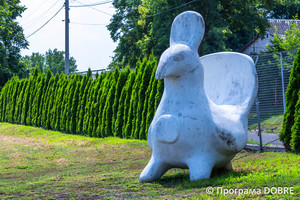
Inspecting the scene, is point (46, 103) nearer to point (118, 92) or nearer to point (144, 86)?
point (118, 92)

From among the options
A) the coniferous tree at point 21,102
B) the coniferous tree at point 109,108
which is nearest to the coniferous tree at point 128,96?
the coniferous tree at point 109,108

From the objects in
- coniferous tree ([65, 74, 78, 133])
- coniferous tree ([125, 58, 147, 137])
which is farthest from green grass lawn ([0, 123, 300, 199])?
coniferous tree ([65, 74, 78, 133])

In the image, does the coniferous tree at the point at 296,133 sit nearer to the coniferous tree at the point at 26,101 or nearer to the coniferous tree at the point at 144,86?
the coniferous tree at the point at 144,86

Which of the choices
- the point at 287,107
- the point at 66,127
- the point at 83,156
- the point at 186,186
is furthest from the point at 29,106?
the point at 186,186

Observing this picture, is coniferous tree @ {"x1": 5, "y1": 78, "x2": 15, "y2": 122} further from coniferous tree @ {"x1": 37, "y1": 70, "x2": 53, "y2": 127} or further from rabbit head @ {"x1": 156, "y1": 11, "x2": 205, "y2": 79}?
rabbit head @ {"x1": 156, "y1": 11, "x2": 205, "y2": 79}

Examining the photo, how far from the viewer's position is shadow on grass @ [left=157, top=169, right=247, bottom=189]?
555 cm

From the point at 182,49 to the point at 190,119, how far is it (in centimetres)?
103

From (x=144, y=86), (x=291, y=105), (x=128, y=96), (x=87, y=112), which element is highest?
(x=144, y=86)

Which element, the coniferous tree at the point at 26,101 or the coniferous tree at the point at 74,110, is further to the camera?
the coniferous tree at the point at 26,101

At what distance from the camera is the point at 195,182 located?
5.70m

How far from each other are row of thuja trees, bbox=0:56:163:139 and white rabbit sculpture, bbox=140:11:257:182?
6.17m

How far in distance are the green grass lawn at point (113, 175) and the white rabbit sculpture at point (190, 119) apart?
31 cm

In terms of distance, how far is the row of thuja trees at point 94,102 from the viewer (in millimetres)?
13305

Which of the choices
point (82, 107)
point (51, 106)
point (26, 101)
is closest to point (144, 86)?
point (82, 107)
